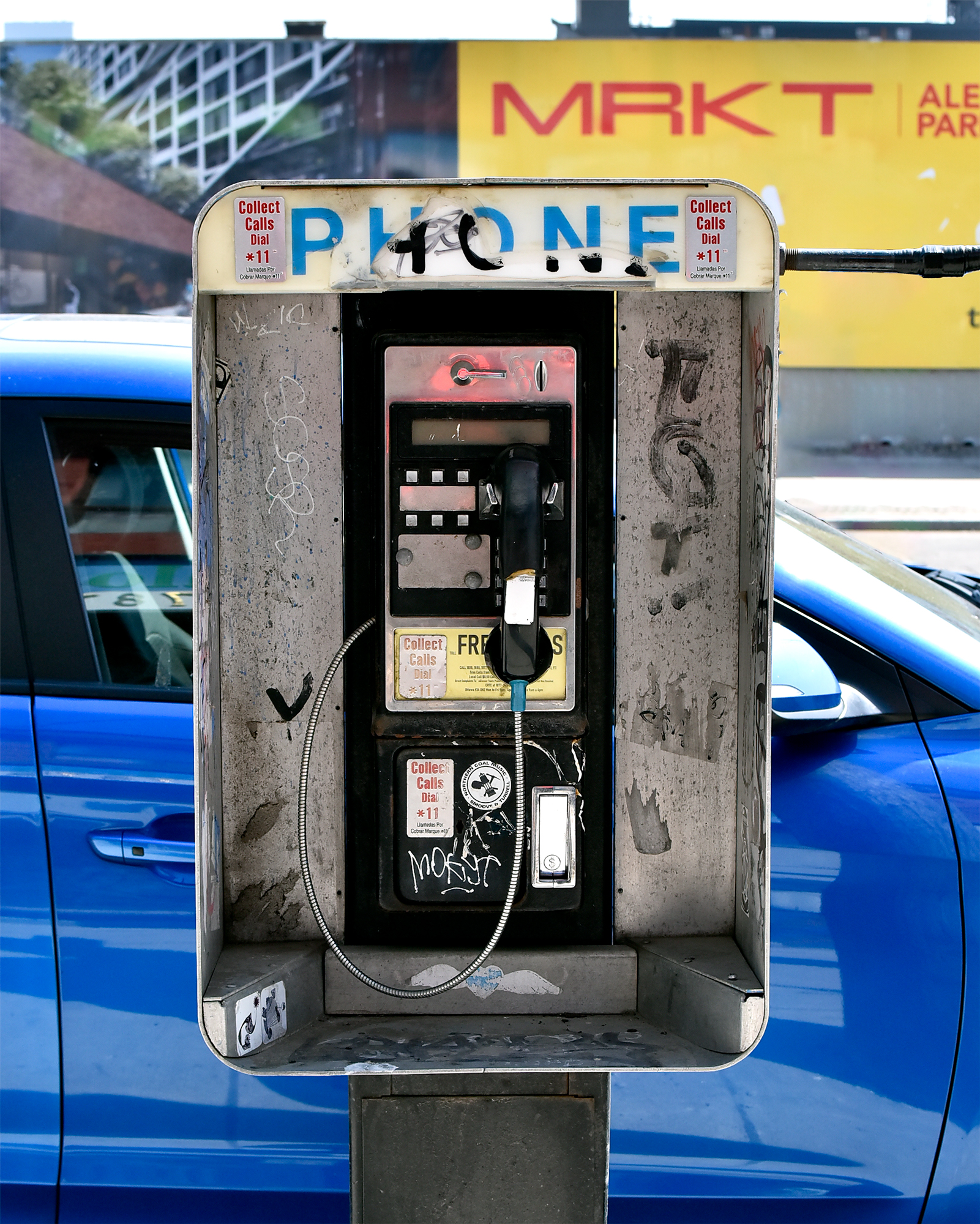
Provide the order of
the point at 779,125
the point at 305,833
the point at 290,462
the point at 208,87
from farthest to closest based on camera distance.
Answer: the point at 208,87, the point at 779,125, the point at 290,462, the point at 305,833

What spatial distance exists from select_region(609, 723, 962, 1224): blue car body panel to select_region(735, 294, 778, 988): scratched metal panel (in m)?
0.15

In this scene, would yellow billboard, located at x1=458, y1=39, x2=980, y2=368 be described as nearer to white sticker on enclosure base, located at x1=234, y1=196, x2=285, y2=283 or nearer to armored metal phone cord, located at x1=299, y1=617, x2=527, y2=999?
white sticker on enclosure base, located at x1=234, y1=196, x2=285, y2=283

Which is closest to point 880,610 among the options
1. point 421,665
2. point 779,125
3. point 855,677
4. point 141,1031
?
point 855,677

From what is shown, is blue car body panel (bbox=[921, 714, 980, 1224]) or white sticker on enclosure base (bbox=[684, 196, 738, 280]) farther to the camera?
blue car body panel (bbox=[921, 714, 980, 1224])

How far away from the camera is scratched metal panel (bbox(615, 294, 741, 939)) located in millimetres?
1900

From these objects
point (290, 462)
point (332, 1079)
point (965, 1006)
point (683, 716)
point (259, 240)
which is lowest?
point (332, 1079)

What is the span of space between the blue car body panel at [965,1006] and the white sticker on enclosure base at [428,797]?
0.84 meters

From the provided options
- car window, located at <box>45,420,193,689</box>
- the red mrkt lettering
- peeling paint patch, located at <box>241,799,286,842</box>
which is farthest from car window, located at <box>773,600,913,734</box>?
the red mrkt lettering

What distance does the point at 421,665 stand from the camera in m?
1.84

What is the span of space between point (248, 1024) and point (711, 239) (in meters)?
1.28

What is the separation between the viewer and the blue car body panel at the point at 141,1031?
198cm

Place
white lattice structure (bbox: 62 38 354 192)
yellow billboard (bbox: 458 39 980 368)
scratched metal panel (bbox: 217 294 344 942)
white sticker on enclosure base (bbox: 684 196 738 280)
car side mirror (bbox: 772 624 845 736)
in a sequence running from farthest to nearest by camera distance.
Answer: white lattice structure (bbox: 62 38 354 192) < yellow billboard (bbox: 458 39 980 368) < car side mirror (bbox: 772 624 845 736) < scratched metal panel (bbox: 217 294 344 942) < white sticker on enclosure base (bbox: 684 196 738 280)

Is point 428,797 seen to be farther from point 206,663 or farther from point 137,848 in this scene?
point 137,848

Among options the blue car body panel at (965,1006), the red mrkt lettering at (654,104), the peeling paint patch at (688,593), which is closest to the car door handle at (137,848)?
the peeling paint patch at (688,593)
